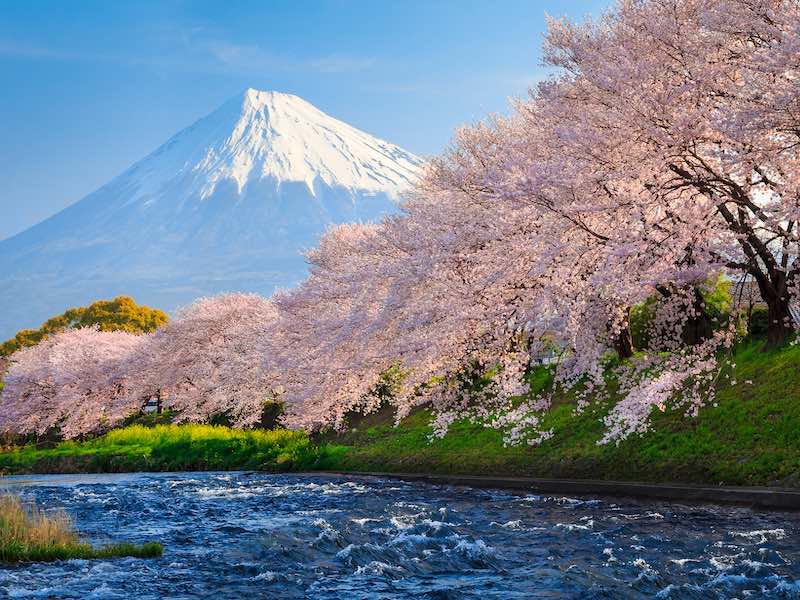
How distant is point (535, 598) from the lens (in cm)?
990

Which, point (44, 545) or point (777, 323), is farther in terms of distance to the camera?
point (777, 323)

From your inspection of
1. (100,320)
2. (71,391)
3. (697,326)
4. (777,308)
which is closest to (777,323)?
(777,308)

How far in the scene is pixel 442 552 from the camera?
12648 millimetres

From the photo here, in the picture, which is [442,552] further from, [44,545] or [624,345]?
[624,345]

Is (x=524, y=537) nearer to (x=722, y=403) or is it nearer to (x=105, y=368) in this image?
(x=722, y=403)

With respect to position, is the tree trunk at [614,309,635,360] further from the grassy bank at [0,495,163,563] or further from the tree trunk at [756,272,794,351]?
the grassy bank at [0,495,163,563]

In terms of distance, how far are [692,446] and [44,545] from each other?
13.0m

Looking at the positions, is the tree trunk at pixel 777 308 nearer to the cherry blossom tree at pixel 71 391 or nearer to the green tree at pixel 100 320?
the cherry blossom tree at pixel 71 391

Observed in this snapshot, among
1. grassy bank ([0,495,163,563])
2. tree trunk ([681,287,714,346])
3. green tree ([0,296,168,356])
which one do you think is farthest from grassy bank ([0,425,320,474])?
green tree ([0,296,168,356])

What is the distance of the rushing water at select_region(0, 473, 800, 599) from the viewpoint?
10.5 m

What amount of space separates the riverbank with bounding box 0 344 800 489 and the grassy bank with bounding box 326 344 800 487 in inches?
1.0

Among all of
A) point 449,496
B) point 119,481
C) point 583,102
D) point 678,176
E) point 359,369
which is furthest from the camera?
point 119,481

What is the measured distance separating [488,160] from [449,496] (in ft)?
37.5

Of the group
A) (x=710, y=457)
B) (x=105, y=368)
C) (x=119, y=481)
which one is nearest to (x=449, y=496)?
(x=710, y=457)
